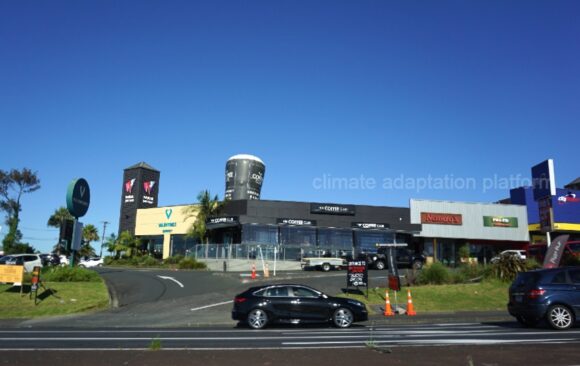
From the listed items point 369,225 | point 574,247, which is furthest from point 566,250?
point 369,225

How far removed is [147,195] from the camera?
6100 cm

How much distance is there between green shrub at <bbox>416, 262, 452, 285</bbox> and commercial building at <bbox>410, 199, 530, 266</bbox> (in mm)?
23597

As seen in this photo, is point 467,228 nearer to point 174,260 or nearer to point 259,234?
point 259,234

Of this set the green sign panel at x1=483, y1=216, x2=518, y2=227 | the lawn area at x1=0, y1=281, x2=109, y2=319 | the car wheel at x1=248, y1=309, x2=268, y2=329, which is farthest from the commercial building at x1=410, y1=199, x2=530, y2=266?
the car wheel at x1=248, y1=309, x2=268, y2=329

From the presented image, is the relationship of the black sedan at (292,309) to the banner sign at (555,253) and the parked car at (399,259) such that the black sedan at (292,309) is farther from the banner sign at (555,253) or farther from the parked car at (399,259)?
the parked car at (399,259)

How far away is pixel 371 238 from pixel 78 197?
27852mm

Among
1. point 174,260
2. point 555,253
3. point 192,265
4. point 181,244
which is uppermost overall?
point 181,244

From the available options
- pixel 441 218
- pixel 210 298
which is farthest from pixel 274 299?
pixel 441 218

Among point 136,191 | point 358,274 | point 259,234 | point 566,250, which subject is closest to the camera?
point 358,274

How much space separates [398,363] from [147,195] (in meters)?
55.9

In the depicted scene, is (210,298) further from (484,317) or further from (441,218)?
(441,218)

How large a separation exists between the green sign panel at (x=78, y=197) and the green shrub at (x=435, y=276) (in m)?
19.0

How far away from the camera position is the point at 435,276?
26.4 metres

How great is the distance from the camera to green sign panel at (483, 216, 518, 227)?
52.2 m
